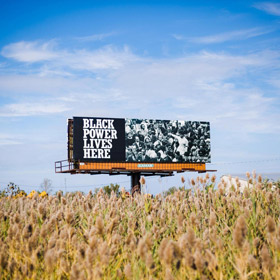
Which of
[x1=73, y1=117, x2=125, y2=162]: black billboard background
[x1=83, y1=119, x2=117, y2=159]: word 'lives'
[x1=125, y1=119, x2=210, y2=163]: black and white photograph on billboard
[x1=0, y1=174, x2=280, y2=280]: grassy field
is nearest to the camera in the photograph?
[x1=0, y1=174, x2=280, y2=280]: grassy field

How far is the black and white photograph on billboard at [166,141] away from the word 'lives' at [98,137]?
1939mm

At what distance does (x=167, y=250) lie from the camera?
1992mm

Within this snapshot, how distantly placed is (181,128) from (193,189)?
40.8 m

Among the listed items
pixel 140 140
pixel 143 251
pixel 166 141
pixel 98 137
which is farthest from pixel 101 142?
pixel 143 251

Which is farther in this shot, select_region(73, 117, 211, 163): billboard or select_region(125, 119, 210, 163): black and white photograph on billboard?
select_region(125, 119, 210, 163): black and white photograph on billboard

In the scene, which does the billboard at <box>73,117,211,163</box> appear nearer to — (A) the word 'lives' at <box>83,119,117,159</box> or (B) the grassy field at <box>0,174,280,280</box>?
(A) the word 'lives' at <box>83,119,117,159</box>

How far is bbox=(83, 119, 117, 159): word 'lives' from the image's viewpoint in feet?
136

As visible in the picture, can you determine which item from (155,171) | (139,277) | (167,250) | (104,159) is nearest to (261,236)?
(139,277)

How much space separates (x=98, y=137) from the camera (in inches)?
1647

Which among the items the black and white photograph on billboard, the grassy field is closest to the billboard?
the black and white photograph on billboard

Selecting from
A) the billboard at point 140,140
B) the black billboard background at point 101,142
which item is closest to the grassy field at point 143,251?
the black billboard background at point 101,142

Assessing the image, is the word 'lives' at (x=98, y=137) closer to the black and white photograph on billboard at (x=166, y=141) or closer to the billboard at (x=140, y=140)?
the billboard at (x=140, y=140)

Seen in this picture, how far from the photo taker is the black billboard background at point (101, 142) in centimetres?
4144

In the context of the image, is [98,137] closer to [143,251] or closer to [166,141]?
[166,141]
